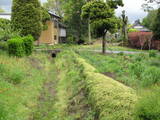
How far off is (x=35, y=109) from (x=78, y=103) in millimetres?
1506

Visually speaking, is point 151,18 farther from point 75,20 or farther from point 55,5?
point 55,5

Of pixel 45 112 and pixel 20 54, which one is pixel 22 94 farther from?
pixel 20 54

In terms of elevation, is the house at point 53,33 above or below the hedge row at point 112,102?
above

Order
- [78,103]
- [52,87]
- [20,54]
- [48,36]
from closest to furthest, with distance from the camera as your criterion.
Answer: [78,103], [52,87], [20,54], [48,36]

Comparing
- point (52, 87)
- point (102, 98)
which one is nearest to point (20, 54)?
point (52, 87)

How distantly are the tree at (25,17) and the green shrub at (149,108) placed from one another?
67.2ft

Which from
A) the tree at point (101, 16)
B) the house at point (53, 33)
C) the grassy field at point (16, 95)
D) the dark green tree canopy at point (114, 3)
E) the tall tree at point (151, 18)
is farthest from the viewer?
the house at point (53, 33)

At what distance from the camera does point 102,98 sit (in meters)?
5.07

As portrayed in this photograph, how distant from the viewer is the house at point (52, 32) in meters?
34.5

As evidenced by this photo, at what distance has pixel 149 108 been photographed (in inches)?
124

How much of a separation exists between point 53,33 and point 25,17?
533 inches

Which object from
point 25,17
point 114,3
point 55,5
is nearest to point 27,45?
point 25,17

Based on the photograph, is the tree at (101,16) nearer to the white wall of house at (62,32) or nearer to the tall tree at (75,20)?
the tall tree at (75,20)

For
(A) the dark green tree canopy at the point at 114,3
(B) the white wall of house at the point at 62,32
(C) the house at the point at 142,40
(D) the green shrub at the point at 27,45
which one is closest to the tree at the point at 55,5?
(B) the white wall of house at the point at 62,32
